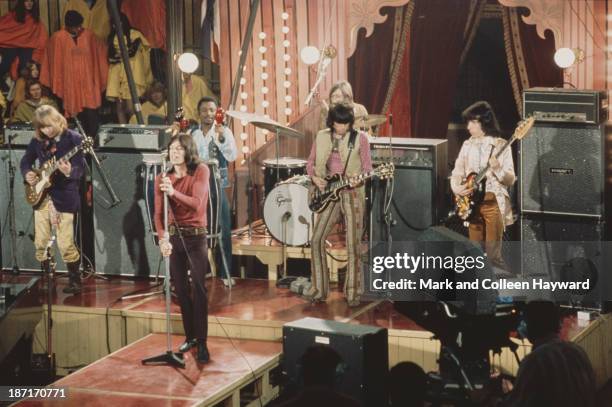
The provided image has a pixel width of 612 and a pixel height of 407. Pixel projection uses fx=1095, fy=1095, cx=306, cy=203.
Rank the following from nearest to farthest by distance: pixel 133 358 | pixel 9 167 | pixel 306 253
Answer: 1. pixel 133 358
2. pixel 306 253
3. pixel 9 167

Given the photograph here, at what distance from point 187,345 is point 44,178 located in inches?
85.6

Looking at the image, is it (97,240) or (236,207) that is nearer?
(97,240)

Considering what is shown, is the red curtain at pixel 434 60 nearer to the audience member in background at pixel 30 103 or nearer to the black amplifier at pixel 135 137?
the black amplifier at pixel 135 137

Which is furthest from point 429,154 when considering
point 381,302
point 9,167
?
point 9,167

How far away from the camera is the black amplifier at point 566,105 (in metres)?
8.48

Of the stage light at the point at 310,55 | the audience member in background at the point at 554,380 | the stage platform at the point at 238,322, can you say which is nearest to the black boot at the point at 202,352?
the stage platform at the point at 238,322

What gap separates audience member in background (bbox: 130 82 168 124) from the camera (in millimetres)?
12375

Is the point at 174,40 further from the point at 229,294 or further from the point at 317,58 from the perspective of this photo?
the point at 229,294

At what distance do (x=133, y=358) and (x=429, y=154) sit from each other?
3054 mm

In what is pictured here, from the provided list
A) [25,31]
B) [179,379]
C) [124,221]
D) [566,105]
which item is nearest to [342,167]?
[566,105]

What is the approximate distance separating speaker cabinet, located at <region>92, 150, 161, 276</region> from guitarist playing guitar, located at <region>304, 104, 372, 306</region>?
1.94 metres

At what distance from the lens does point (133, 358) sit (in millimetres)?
7918

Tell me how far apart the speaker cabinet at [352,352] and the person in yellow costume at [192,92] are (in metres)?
4.74

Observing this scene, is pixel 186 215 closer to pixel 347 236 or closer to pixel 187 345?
pixel 187 345
